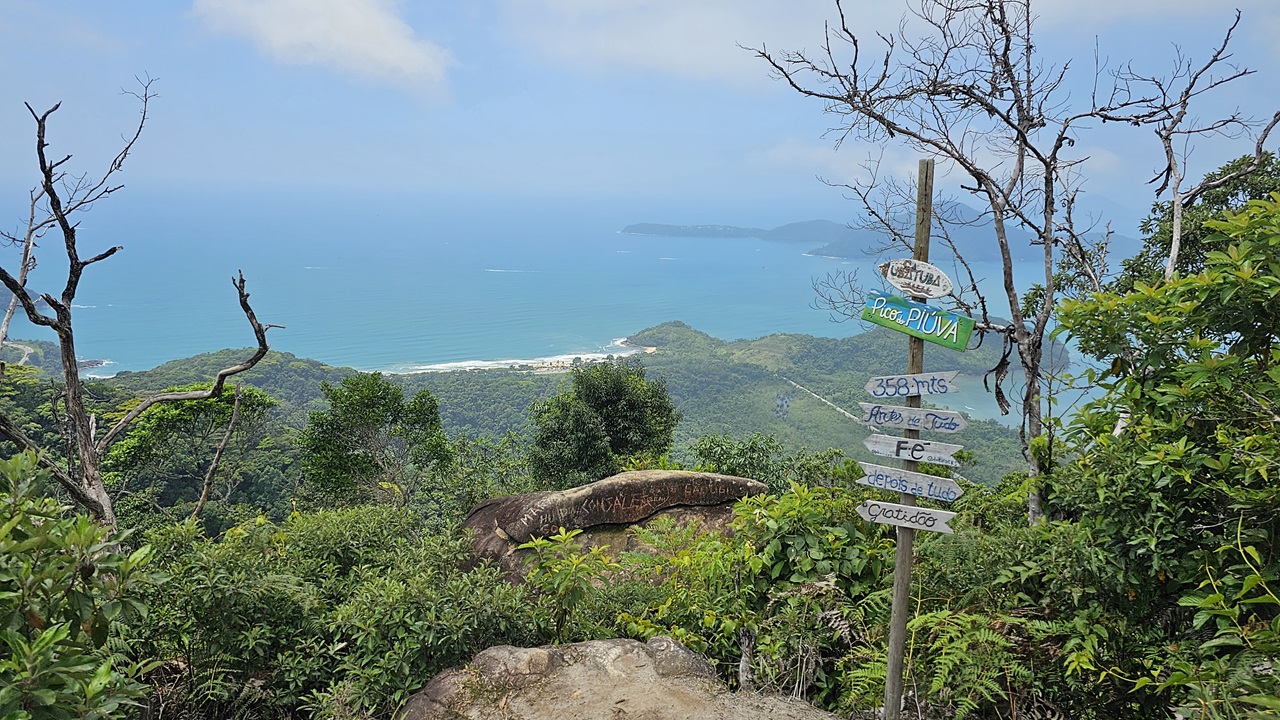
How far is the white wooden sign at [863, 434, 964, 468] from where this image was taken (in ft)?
11.4

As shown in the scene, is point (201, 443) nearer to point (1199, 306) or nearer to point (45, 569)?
point (45, 569)

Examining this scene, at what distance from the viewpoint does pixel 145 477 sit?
1902cm

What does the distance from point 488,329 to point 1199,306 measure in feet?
348

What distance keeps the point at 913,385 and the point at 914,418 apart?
0.16m

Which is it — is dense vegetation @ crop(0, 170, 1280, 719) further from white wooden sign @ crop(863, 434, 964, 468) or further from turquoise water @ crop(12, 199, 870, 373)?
turquoise water @ crop(12, 199, 870, 373)

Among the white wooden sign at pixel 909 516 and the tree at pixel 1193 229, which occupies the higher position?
the tree at pixel 1193 229

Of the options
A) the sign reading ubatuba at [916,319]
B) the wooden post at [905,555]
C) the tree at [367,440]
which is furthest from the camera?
the tree at [367,440]

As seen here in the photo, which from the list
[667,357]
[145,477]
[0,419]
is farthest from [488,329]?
[0,419]

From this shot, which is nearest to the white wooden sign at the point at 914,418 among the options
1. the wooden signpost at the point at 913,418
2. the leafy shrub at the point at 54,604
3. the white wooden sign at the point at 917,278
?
the wooden signpost at the point at 913,418

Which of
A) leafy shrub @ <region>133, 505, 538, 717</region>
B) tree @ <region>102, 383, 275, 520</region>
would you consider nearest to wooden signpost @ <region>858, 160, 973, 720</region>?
leafy shrub @ <region>133, 505, 538, 717</region>

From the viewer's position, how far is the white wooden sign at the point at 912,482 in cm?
349

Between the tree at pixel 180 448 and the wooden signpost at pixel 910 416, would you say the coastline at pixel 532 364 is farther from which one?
the wooden signpost at pixel 910 416

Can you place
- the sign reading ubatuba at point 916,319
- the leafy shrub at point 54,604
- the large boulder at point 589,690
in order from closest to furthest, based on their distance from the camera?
1. the leafy shrub at point 54,604
2. the sign reading ubatuba at point 916,319
3. the large boulder at point 589,690

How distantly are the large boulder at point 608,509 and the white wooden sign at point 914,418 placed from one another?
476 centimetres
